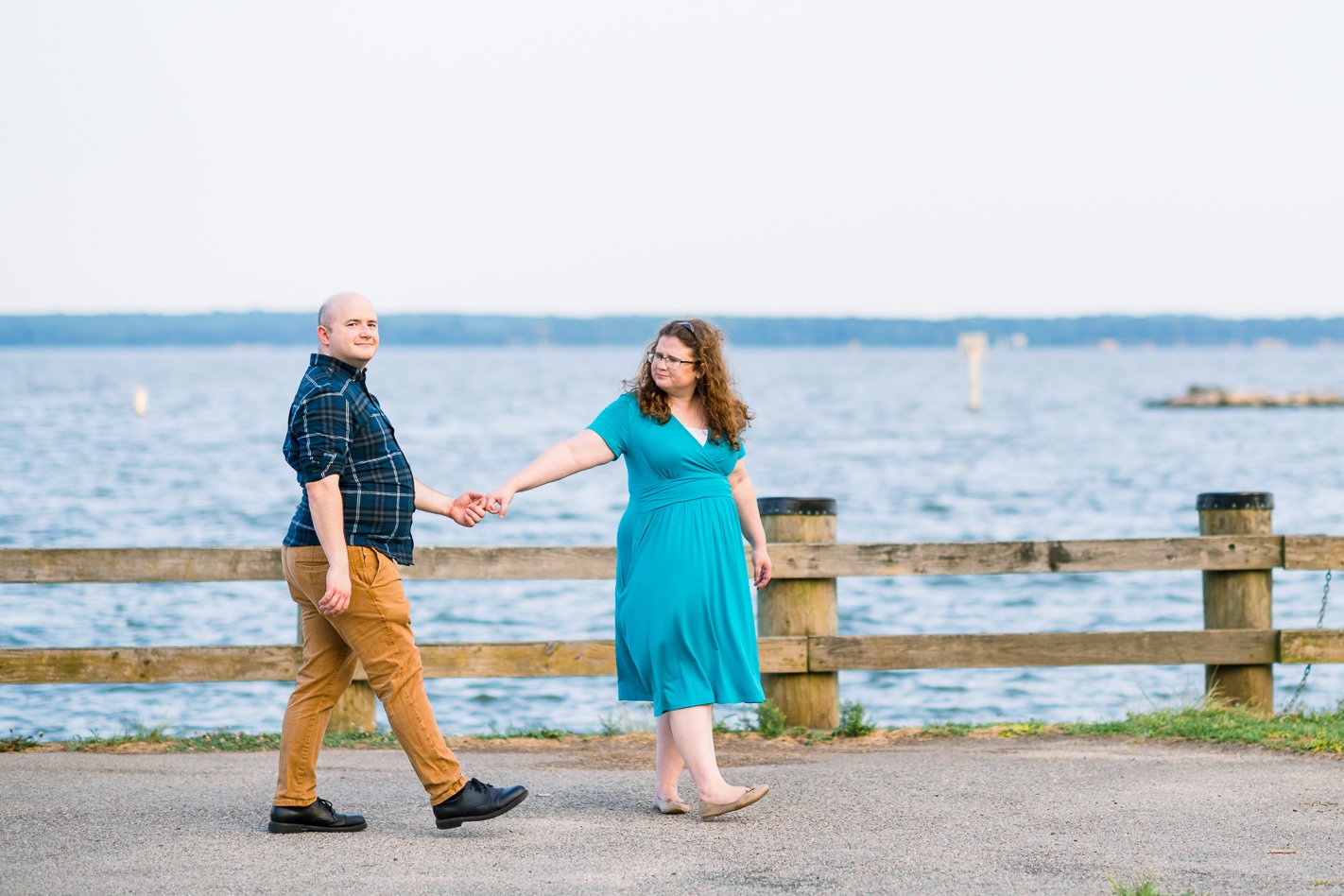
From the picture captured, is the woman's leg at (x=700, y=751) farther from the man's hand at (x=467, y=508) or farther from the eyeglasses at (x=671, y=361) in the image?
the eyeglasses at (x=671, y=361)

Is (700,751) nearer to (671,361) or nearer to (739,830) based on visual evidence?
(739,830)

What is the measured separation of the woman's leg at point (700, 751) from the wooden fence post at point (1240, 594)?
3346 mm

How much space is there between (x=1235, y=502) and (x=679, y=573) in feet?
11.4

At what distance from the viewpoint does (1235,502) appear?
7.70m

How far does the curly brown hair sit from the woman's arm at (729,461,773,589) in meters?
0.19

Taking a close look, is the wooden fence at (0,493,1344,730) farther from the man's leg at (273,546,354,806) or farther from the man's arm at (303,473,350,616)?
the man's arm at (303,473,350,616)

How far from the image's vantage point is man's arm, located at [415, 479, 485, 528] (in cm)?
549

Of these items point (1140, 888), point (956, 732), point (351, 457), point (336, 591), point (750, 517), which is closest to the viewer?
point (1140, 888)

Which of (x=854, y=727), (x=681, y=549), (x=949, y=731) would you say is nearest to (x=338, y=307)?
(x=681, y=549)

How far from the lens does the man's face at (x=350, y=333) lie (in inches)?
205

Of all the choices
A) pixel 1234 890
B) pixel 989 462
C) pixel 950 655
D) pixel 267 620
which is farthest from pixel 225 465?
pixel 1234 890

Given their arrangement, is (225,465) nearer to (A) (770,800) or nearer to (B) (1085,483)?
(B) (1085,483)

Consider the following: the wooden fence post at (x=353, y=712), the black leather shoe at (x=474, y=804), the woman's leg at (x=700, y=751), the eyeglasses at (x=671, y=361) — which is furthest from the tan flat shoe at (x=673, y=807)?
the wooden fence post at (x=353, y=712)

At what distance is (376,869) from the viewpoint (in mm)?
4879
